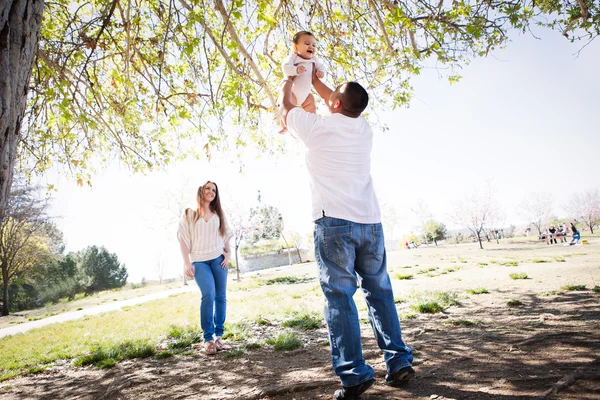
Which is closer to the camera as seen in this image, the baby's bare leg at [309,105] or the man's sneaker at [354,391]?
the man's sneaker at [354,391]

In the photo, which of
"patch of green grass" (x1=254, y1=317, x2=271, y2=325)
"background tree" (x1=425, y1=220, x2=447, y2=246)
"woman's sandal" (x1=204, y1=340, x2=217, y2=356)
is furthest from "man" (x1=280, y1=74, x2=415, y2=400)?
"background tree" (x1=425, y1=220, x2=447, y2=246)

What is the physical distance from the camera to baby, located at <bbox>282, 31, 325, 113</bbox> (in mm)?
2914

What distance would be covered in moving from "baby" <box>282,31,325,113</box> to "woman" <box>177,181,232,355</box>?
225cm

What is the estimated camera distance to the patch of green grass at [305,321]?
491 centimetres

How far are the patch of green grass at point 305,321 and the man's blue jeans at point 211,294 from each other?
120cm

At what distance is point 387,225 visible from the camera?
6116cm

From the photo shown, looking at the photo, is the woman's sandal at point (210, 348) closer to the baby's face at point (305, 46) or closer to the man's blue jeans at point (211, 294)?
the man's blue jeans at point (211, 294)

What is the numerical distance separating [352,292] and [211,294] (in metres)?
2.55

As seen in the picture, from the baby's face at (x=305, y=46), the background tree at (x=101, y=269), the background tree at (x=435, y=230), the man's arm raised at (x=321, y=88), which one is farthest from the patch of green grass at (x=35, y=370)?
the background tree at (x=435, y=230)

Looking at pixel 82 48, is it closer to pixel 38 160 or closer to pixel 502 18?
pixel 38 160

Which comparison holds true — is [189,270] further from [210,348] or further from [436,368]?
[436,368]

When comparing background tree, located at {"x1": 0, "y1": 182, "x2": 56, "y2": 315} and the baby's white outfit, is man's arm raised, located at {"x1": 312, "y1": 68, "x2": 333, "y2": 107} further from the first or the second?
background tree, located at {"x1": 0, "y1": 182, "x2": 56, "y2": 315}

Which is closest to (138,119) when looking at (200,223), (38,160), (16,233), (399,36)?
(38,160)

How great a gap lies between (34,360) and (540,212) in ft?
217
